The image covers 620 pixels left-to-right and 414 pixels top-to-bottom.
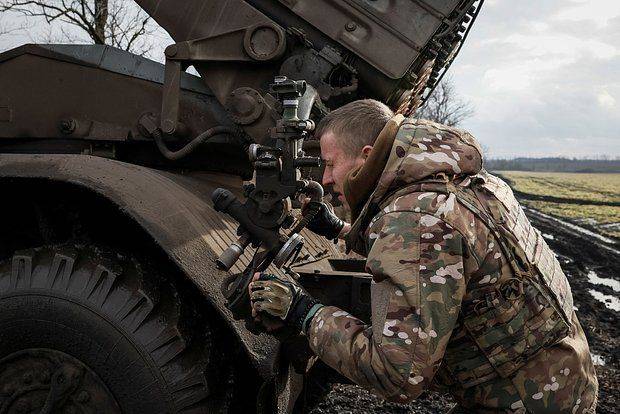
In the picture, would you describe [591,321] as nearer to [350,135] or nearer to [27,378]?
[350,135]

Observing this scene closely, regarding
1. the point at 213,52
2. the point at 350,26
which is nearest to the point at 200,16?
the point at 213,52

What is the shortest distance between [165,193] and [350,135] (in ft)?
3.56

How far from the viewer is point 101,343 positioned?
2.88m

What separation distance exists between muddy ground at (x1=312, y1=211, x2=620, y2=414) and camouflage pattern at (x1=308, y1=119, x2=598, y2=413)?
8.27ft

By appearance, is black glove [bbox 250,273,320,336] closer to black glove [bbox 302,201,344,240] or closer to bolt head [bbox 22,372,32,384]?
black glove [bbox 302,201,344,240]

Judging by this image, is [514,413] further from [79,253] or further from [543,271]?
[79,253]

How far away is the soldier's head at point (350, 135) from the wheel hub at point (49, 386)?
1408 mm

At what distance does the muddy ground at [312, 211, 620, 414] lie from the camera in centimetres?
484

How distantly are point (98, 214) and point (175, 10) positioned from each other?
1.64m

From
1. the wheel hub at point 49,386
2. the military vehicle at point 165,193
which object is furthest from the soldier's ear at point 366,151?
the wheel hub at point 49,386

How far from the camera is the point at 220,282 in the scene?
9.20 ft

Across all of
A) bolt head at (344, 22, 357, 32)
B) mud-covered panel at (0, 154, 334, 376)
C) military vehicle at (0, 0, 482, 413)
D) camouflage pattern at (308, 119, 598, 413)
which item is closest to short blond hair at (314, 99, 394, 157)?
camouflage pattern at (308, 119, 598, 413)

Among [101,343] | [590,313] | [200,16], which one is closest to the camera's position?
[101,343]

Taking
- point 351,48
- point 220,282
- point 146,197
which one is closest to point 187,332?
point 220,282
